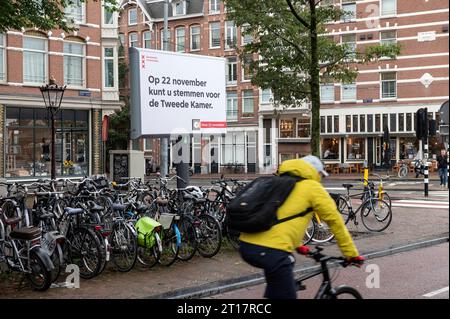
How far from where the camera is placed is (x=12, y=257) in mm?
7805

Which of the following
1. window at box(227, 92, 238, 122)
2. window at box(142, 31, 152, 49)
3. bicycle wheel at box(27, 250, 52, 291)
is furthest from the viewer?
window at box(142, 31, 152, 49)

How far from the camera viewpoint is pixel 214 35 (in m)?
48.0

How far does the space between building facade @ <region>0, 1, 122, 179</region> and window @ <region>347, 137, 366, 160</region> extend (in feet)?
65.3

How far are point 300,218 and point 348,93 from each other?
131ft

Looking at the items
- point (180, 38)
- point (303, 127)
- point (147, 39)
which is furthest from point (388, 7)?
point (147, 39)

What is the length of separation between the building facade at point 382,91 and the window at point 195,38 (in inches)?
357

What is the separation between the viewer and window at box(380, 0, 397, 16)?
132 ft

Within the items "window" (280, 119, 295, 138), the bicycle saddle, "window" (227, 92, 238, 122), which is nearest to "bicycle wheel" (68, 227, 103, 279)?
the bicycle saddle

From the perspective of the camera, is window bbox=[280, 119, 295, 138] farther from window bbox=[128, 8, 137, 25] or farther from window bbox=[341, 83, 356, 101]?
window bbox=[128, 8, 137, 25]

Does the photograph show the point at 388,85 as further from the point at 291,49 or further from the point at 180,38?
the point at 291,49

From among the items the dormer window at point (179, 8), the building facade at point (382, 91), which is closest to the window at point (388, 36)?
the building facade at point (382, 91)
